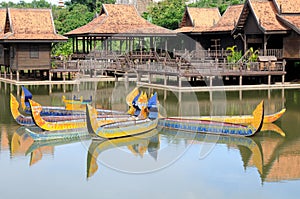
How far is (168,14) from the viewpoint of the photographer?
48.8 m

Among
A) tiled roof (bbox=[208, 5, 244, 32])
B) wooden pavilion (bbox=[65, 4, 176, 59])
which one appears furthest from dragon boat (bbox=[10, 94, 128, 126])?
tiled roof (bbox=[208, 5, 244, 32])

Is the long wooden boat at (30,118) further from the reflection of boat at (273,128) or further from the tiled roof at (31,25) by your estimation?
the tiled roof at (31,25)

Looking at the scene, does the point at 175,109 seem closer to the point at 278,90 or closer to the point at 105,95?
the point at 105,95

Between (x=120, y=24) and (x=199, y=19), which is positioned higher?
(x=199, y=19)

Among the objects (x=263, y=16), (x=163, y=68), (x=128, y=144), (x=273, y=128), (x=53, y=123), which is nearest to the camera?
(x=128, y=144)

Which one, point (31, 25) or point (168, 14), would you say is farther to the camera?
point (168, 14)

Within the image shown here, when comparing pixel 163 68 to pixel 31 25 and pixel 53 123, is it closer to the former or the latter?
pixel 31 25

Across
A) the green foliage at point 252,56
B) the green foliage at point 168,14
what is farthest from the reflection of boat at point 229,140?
the green foliage at point 168,14

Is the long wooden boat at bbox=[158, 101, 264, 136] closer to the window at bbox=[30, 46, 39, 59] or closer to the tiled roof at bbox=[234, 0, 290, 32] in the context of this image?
the tiled roof at bbox=[234, 0, 290, 32]

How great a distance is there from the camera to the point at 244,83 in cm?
3400

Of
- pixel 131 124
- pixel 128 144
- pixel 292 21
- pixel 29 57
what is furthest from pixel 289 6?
pixel 128 144

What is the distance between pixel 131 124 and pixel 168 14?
30.8 meters

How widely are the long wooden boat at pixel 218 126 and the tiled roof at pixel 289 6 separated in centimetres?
1655

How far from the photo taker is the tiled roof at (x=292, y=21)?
32.9 metres
